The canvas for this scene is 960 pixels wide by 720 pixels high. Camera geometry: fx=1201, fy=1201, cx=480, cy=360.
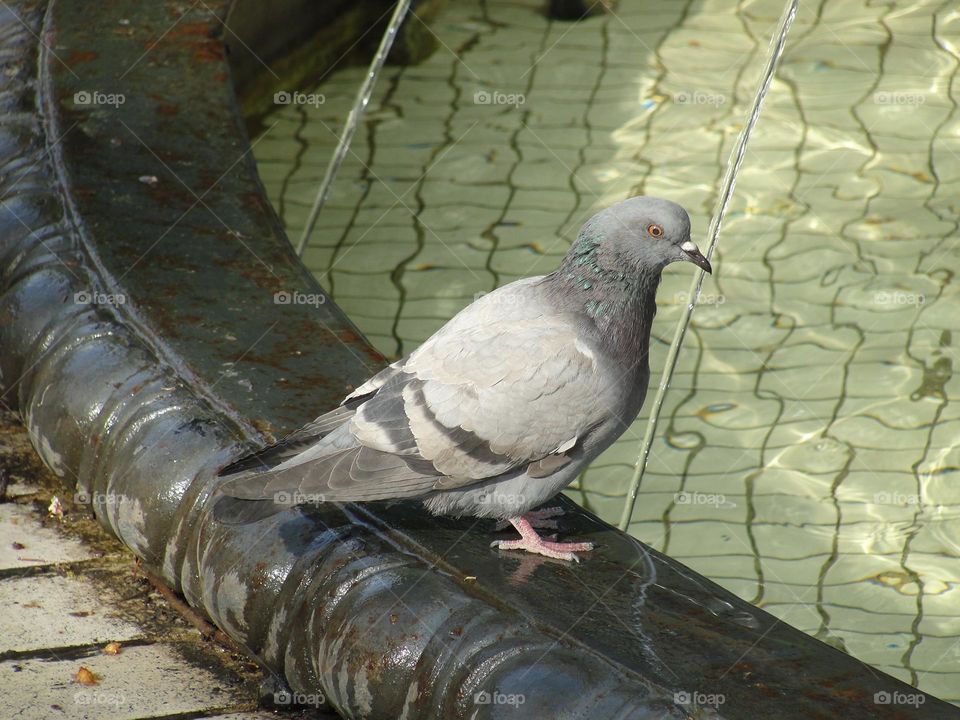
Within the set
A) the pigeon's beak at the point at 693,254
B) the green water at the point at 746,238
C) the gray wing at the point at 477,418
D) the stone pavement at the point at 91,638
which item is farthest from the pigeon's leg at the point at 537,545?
the green water at the point at 746,238

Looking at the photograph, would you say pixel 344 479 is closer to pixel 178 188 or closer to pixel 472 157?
pixel 178 188

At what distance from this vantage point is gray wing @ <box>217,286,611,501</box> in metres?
2.70

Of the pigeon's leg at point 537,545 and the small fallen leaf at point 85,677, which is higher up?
the pigeon's leg at point 537,545

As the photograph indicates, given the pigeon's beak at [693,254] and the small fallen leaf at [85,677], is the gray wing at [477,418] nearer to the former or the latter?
the pigeon's beak at [693,254]

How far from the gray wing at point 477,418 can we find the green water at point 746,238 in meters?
1.50

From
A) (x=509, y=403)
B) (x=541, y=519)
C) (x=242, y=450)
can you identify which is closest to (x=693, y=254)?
(x=509, y=403)

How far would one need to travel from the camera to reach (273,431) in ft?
9.59

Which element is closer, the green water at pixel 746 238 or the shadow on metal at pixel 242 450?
the shadow on metal at pixel 242 450

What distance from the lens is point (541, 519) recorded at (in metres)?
3.00

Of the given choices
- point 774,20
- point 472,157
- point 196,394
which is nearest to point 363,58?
point 472,157

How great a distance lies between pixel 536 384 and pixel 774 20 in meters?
5.00

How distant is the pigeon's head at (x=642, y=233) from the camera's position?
283 centimetres

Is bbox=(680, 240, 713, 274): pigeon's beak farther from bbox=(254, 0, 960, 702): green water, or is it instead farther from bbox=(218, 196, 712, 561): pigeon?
bbox=(254, 0, 960, 702): green water

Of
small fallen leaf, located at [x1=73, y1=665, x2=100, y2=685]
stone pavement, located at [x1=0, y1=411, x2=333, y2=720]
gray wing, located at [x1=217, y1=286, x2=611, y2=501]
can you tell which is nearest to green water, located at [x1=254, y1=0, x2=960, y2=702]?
gray wing, located at [x1=217, y1=286, x2=611, y2=501]
